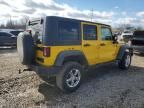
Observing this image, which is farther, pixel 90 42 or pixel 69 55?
pixel 90 42

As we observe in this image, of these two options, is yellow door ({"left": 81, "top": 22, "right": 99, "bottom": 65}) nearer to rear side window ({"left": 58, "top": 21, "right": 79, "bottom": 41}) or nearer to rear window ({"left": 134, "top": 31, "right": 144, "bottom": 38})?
rear side window ({"left": 58, "top": 21, "right": 79, "bottom": 41})

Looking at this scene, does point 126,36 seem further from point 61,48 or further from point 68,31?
point 61,48

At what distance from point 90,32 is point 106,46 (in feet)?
3.68

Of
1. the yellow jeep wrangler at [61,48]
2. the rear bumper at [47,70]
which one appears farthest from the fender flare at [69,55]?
the rear bumper at [47,70]

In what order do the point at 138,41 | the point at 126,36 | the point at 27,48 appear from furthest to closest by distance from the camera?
the point at 126,36, the point at 138,41, the point at 27,48

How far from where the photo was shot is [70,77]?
513 cm

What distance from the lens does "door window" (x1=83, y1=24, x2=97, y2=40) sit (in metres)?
5.47

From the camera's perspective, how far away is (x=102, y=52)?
6.31m

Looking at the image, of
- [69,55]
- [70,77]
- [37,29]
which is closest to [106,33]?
[69,55]

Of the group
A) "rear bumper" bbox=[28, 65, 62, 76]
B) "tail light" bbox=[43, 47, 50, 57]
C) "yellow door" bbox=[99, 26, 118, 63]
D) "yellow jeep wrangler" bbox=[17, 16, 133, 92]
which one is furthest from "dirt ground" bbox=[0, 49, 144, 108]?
"tail light" bbox=[43, 47, 50, 57]

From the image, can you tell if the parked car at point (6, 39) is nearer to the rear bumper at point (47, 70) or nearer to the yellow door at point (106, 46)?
the yellow door at point (106, 46)

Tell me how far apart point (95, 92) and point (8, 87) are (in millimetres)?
2652

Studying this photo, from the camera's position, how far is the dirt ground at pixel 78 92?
4363mm

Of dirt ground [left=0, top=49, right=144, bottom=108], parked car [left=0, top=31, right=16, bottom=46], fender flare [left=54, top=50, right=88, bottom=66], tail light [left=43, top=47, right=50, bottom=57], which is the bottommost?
dirt ground [left=0, top=49, right=144, bottom=108]
